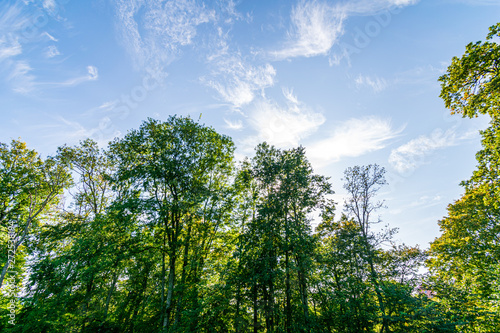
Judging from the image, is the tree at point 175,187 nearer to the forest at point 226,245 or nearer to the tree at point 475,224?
the forest at point 226,245

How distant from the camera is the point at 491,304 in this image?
10797 mm

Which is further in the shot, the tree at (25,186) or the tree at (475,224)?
the tree at (25,186)

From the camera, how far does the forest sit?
32.9 feet

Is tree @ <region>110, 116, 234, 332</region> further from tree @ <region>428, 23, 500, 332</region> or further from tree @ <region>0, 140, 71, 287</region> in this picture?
tree @ <region>428, 23, 500, 332</region>

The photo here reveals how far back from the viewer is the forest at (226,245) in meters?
10.0

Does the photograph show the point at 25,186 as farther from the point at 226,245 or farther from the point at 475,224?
the point at 475,224

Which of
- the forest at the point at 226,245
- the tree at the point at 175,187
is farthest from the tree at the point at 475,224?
the tree at the point at 175,187

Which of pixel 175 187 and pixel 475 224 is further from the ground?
pixel 175 187

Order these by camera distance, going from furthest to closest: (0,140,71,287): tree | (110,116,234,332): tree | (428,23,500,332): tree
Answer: (0,140,71,287): tree, (110,116,234,332): tree, (428,23,500,332): tree

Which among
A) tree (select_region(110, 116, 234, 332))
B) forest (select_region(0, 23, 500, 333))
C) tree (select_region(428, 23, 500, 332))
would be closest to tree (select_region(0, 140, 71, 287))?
forest (select_region(0, 23, 500, 333))

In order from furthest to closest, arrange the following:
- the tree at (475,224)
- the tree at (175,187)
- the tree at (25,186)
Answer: the tree at (25,186)
the tree at (175,187)
the tree at (475,224)

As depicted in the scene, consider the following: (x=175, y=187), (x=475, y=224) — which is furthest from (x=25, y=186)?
(x=475, y=224)

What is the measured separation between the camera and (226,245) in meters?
15.4

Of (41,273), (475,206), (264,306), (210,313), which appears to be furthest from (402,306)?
(41,273)
